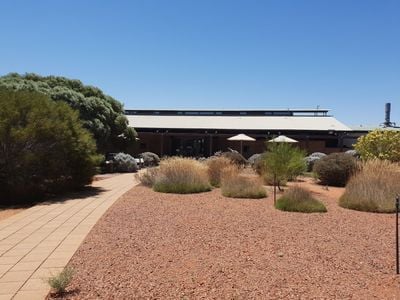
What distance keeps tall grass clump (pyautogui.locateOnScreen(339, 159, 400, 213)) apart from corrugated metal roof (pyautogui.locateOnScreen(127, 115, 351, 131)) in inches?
916

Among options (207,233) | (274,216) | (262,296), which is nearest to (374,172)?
(274,216)

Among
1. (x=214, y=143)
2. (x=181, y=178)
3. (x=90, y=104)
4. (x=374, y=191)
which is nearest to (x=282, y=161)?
(x=181, y=178)

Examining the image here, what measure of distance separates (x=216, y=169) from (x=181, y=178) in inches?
84.9

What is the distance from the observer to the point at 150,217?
1019cm

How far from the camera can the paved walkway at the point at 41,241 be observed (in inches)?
220

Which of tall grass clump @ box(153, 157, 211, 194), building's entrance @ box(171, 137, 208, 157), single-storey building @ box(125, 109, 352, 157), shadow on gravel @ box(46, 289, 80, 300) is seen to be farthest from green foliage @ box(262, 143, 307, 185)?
building's entrance @ box(171, 137, 208, 157)

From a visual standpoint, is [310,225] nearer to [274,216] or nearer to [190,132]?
[274,216]

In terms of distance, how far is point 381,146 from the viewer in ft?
72.7

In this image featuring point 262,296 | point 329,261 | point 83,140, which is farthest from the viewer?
point 83,140

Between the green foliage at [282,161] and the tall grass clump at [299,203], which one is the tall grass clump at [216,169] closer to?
the green foliage at [282,161]

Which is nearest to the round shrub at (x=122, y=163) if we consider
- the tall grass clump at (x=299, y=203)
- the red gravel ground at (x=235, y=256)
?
the red gravel ground at (x=235, y=256)

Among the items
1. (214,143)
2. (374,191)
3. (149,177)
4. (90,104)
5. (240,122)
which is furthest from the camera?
(240,122)

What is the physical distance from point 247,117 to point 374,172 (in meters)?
30.2

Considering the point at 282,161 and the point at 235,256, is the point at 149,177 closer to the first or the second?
the point at 282,161
